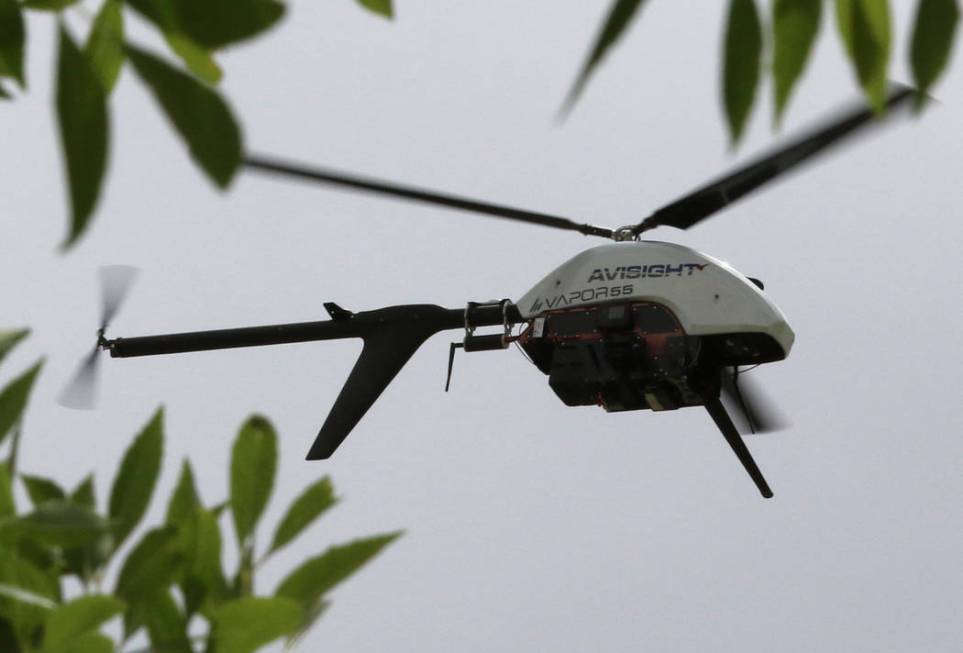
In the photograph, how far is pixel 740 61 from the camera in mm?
1504

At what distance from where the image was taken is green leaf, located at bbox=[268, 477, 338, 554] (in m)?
1.81

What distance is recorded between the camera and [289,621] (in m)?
1.60

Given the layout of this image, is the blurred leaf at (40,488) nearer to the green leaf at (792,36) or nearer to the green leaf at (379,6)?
the green leaf at (379,6)

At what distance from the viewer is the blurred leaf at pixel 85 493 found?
1.85 m

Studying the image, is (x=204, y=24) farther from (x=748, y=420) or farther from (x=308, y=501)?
(x=748, y=420)

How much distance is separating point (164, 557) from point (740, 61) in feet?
2.91

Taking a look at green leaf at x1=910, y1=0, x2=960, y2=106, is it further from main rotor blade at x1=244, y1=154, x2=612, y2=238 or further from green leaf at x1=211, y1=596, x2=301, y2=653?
main rotor blade at x1=244, y1=154, x2=612, y2=238

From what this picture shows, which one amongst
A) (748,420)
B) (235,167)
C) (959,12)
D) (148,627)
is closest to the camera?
(235,167)

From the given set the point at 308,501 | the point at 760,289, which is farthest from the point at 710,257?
the point at 308,501

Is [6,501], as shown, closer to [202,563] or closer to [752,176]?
[202,563]

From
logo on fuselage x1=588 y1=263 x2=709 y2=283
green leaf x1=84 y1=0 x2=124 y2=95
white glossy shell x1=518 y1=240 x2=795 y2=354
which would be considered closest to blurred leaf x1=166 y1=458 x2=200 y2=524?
green leaf x1=84 y1=0 x2=124 y2=95

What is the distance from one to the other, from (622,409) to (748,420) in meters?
2.62

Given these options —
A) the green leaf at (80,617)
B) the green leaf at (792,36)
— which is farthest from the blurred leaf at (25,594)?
the green leaf at (792,36)

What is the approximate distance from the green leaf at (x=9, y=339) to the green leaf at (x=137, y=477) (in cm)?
20
